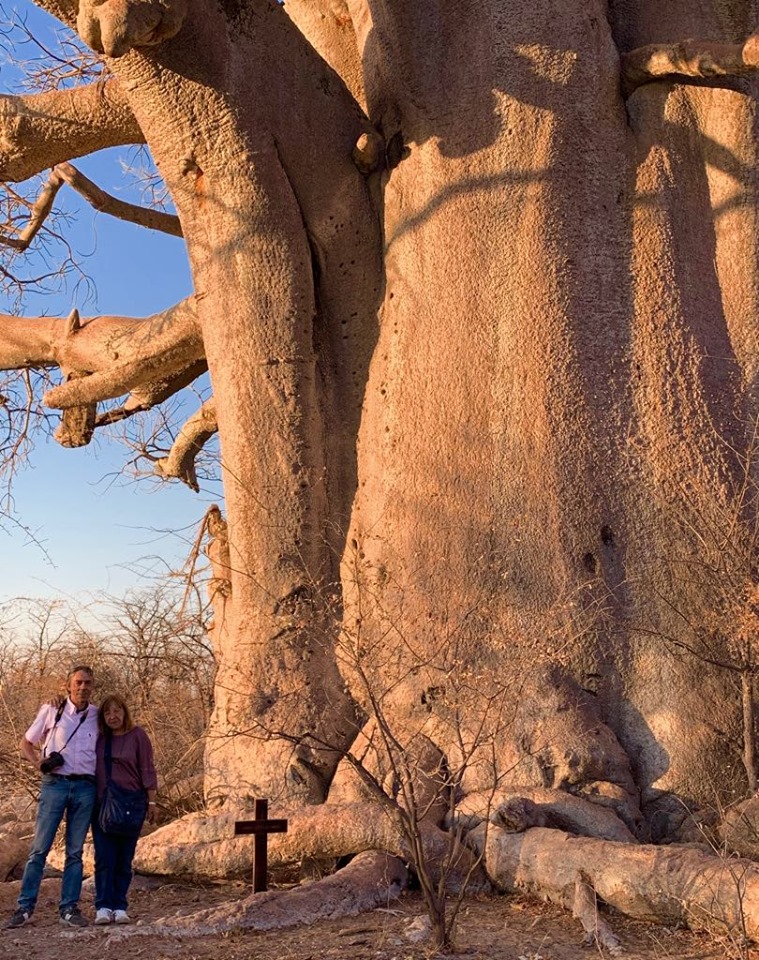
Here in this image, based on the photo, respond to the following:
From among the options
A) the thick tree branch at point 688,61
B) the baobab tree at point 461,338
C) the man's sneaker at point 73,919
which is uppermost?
the thick tree branch at point 688,61

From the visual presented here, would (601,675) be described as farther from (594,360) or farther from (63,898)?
(63,898)

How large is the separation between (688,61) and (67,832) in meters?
4.26

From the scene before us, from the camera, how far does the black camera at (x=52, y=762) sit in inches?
171

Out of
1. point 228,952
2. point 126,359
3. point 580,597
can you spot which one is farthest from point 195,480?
point 228,952

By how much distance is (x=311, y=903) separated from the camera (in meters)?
4.02

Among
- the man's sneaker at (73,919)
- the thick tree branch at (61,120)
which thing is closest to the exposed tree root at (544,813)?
the man's sneaker at (73,919)

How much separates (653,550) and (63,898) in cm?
283

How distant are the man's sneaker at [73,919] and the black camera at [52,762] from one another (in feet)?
1.67

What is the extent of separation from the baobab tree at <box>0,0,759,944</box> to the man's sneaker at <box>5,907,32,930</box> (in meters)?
1.07

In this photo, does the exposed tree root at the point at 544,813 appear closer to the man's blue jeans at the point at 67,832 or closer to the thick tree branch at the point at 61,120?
the man's blue jeans at the point at 67,832

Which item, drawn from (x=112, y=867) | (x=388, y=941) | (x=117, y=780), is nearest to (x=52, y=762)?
(x=117, y=780)

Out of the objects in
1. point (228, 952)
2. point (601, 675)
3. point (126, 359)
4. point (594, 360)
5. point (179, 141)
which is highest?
point (179, 141)

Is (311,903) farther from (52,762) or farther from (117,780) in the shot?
(52,762)

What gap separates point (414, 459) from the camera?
5391 mm
